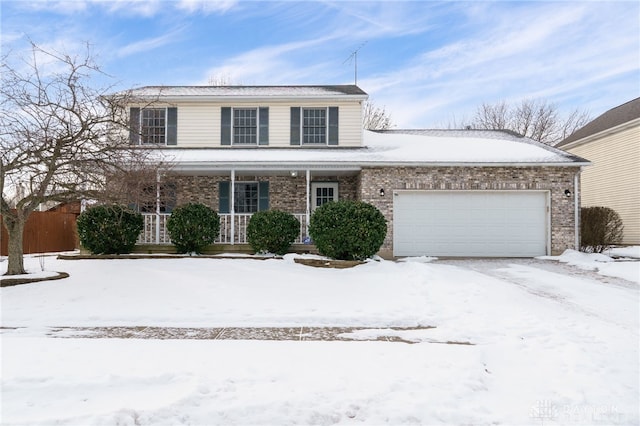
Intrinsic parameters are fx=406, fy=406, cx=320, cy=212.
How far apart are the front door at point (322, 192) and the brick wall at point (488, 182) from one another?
1.54 meters

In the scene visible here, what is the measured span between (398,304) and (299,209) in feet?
24.3

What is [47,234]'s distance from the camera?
16422 mm

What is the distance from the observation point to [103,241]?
10.9 meters

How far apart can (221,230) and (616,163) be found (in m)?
15.9

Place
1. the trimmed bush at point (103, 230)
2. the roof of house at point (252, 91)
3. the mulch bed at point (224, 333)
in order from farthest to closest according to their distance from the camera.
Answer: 1. the roof of house at point (252, 91)
2. the trimmed bush at point (103, 230)
3. the mulch bed at point (224, 333)

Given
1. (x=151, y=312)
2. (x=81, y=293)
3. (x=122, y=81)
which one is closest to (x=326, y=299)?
(x=151, y=312)

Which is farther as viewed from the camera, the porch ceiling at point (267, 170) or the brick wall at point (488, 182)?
the brick wall at point (488, 182)

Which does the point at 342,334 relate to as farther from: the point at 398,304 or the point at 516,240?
the point at 516,240

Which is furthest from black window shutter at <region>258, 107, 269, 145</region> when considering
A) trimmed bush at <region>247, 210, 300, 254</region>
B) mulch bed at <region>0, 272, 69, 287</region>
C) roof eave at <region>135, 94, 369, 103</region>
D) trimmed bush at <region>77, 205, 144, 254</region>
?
mulch bed at <region>0, 272, 69, 287</region>

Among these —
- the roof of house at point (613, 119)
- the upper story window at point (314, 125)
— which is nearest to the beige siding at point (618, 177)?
the roof of house at point (613, 119)

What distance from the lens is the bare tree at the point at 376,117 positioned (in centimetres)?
2840

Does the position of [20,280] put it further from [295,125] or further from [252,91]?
[252,91]

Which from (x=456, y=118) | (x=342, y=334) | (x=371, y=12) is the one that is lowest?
(x=342, y=334)

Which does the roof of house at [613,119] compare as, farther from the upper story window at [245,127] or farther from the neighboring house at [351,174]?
the upper story window at [245,127]
